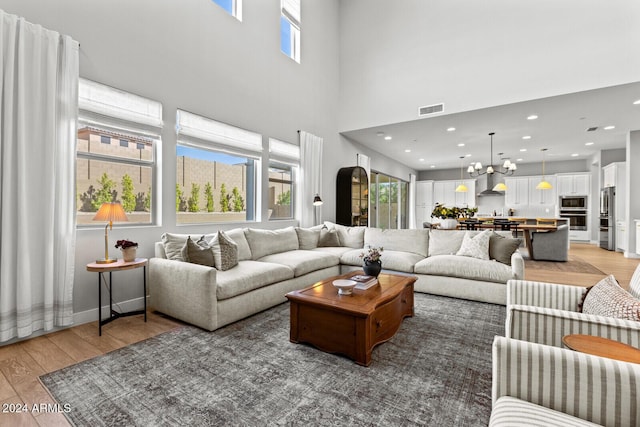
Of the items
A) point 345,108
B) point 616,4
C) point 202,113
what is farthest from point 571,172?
point 202,113

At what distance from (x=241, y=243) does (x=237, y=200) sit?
1194mm

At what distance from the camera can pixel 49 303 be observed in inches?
106

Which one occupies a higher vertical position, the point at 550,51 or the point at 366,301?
the point at 550,51

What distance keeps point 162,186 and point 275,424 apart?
3065mm

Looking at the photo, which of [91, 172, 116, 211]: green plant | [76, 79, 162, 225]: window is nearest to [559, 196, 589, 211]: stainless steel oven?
[76, 79, 162, 225]: window

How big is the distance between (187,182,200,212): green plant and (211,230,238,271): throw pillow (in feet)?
3.60

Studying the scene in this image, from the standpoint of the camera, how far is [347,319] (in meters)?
2.27

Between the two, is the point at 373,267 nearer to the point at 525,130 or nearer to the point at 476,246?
the point at 476,246

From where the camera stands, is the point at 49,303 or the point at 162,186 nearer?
the point at 49,303

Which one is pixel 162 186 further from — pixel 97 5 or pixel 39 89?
pixel 97 5

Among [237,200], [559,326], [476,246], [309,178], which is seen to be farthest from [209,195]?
[559,326]

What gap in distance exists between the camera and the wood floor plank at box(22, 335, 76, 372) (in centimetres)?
220

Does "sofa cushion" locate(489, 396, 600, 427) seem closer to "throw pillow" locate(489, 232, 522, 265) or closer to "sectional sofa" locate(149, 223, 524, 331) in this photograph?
"sectional sofa" locate(149, 223, 524, 331)

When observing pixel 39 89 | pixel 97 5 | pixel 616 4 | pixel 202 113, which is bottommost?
pixel 39 89
